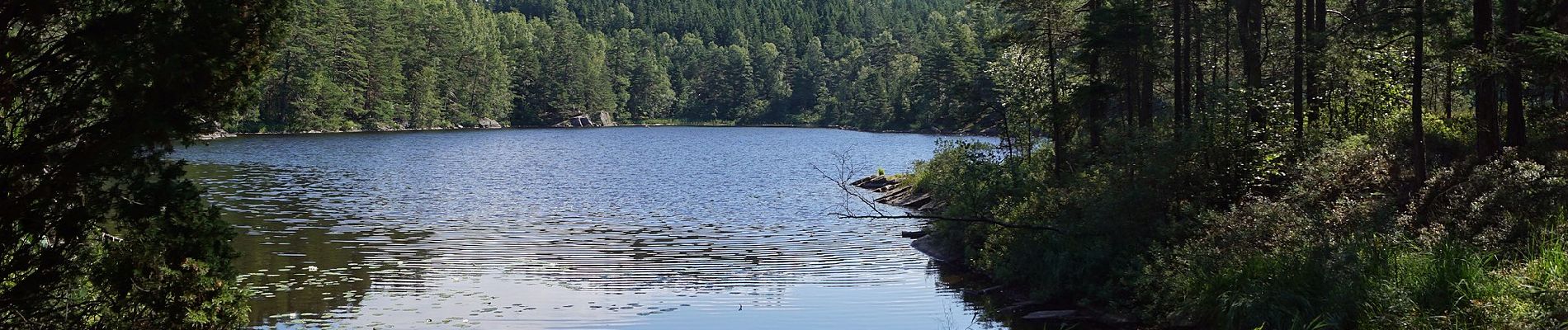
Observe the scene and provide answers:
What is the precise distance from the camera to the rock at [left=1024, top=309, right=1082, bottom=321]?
1728cm

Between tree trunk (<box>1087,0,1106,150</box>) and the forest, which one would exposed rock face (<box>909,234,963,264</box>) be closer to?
tree trunk (<box>1087,0,1106,150</box>)

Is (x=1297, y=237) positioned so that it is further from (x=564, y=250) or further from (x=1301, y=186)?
(x=564, y=250)

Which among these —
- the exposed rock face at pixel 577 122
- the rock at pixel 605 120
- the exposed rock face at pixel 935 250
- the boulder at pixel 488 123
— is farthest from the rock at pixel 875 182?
the rock at pixel 605 120

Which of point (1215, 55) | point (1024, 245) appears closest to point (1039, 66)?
point (1215, 55)

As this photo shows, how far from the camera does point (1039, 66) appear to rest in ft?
112

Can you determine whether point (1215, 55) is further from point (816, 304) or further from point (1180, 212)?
point (816, 304)

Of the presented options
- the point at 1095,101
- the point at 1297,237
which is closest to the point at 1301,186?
the point at 1297,237

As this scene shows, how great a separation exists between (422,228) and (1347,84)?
22.2 meters

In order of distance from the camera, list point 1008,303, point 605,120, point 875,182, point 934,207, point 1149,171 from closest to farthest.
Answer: point 1008,303 < point 1149,171 < point 934,207 < point 875,182 < point 605,120

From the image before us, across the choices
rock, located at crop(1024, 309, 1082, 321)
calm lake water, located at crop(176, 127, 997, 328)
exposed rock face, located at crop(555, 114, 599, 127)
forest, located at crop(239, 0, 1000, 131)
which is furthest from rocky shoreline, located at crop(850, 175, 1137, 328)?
exposed rock face, located at crop(555, 114, 599, 127)

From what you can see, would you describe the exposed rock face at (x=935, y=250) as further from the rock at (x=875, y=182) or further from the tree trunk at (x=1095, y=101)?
the rock at (x=875, y=182)

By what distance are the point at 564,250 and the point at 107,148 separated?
16403 mm

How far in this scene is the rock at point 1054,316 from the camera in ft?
56.7

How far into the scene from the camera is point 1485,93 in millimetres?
17359
